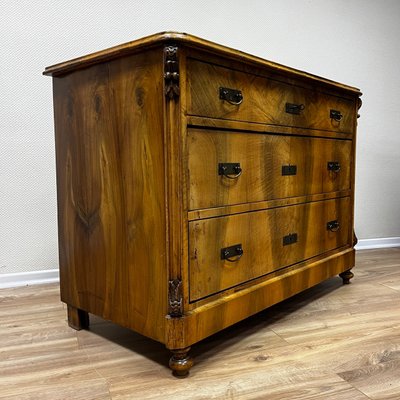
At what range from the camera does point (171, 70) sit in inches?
37.7

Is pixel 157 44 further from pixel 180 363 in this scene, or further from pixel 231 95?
pixel 180 363

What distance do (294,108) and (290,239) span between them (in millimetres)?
459

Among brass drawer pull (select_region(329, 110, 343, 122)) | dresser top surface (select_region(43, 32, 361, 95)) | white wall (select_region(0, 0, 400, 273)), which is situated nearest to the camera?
dresser top surface (select_region(43, 32, 361, 95))

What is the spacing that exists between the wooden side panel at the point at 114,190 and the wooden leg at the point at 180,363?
7 centimetres

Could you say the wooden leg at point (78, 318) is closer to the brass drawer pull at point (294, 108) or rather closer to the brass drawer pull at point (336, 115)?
the brass drawer pull at point (294, 108)

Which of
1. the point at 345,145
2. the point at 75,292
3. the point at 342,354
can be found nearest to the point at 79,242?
the point at 75,292

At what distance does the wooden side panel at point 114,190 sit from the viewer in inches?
40.6

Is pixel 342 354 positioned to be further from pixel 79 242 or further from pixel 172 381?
pixel 79 242

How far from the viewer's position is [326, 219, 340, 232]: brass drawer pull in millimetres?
1648

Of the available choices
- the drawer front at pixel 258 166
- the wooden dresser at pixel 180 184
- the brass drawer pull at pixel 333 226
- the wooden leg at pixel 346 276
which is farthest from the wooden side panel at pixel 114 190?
the wooden leg at pixel 346 276

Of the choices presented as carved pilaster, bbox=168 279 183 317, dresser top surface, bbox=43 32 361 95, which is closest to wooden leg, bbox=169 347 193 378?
carved pilaster, bbox=168 279 183 317

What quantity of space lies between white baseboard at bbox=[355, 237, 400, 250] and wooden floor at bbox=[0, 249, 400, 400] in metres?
1.01

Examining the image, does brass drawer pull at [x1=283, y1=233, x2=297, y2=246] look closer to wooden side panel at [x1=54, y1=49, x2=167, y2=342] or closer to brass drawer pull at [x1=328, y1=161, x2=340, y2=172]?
brass drawer pull at [x1=328, y1=161, x2=340, y2=172]

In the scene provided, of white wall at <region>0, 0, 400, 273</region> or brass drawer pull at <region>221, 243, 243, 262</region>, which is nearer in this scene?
brass drawer pull at <region>221, 243, 243, 262</region>
